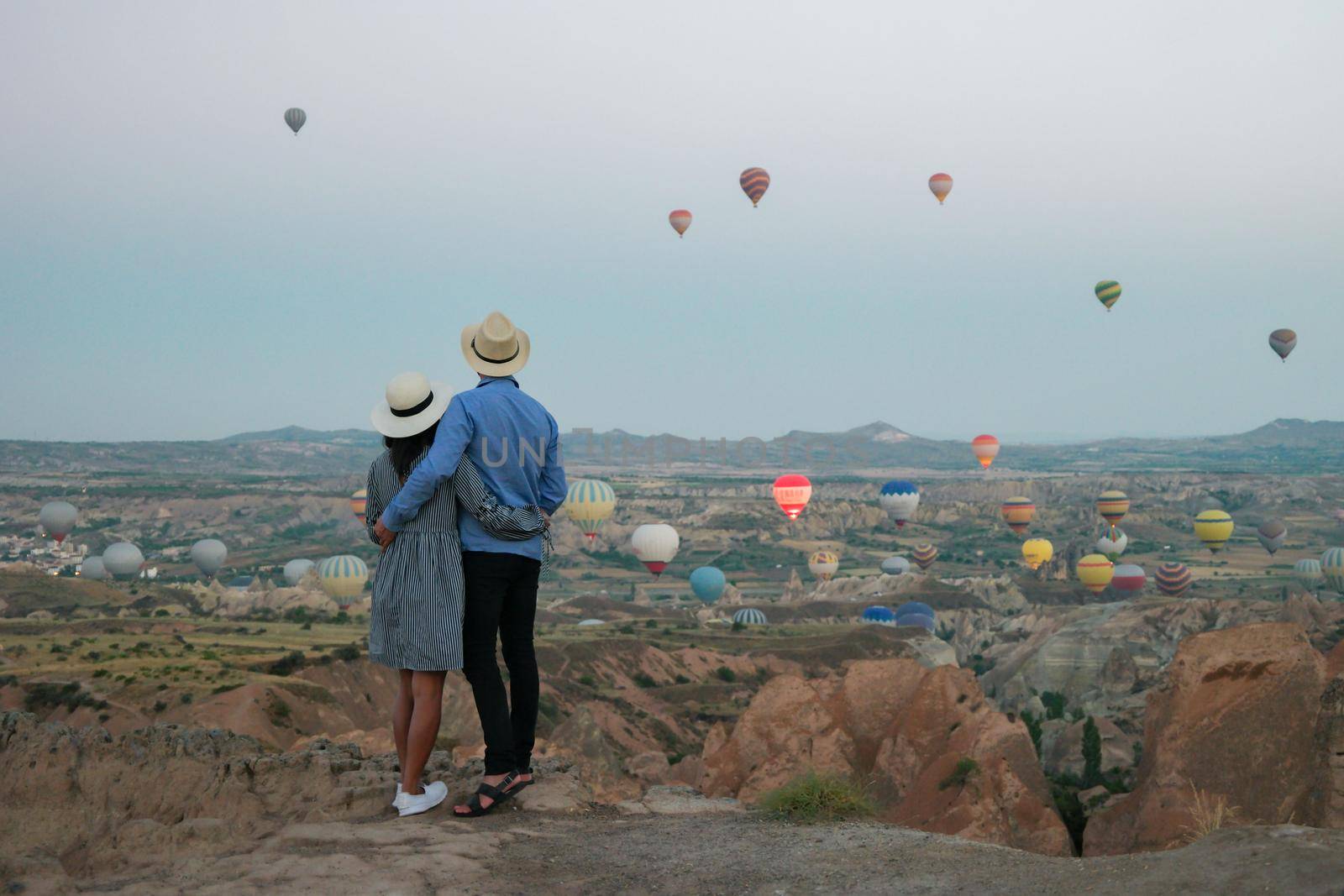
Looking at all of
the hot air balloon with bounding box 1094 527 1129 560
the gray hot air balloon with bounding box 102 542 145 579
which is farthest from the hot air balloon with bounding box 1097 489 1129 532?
the gray hot air balloon with bounding box 102 542 145 579

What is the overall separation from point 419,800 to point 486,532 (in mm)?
1207

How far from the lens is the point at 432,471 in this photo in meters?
5.28

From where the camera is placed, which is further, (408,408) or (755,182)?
(755,182)

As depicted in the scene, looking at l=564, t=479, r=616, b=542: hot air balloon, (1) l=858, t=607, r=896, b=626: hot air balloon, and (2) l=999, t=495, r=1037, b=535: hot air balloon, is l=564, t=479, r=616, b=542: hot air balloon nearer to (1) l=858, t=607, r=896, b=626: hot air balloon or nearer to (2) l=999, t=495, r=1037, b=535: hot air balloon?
(1) l=858, t=607, r=896, b=626: hot air balloon

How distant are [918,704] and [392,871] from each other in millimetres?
14357

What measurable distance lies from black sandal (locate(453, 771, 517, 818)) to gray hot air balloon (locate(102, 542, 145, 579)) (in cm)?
8942

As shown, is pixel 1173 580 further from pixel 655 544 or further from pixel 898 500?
pixel 655 544

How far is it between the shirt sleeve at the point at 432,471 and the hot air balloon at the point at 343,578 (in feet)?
203

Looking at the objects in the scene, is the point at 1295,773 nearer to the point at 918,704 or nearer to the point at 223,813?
the point at 918,704

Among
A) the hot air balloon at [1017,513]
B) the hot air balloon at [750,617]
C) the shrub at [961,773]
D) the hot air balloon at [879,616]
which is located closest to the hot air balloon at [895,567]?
the hot air balloon at [1017,513]

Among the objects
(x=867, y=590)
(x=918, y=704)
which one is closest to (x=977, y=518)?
(x=867, y=590)

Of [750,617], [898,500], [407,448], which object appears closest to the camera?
[407,448]

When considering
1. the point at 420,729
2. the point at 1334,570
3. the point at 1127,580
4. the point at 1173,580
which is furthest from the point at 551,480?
the point at 1334,570

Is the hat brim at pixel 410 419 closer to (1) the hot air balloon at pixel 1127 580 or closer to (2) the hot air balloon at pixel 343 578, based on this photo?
(2) the hot air balloon at pixel 343 578
